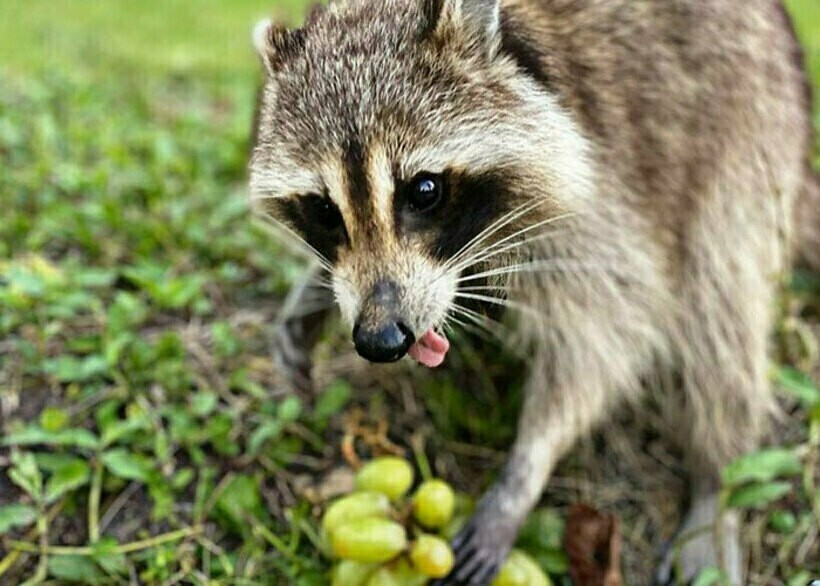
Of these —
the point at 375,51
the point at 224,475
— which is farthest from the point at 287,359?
the point at 375,51

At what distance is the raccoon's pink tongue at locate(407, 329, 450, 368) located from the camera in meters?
2.07

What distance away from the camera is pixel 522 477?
8.67ft

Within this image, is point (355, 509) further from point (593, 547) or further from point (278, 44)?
point (278, 44)

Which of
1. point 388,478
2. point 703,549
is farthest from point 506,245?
point 703,549

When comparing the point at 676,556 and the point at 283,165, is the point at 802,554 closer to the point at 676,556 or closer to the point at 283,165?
the point at 676,556

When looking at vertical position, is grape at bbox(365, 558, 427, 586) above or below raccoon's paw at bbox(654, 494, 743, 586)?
below

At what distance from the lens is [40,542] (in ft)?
7.97

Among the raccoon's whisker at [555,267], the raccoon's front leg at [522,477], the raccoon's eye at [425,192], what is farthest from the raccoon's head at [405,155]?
the raccoon's front leg at [522,477]

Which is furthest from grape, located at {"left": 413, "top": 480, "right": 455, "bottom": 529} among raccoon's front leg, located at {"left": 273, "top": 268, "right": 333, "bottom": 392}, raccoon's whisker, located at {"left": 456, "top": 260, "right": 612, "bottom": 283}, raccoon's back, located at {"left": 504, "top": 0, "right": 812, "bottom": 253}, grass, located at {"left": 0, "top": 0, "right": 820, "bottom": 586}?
raccoon's back, located at {"left": 504, "top": 0, "right": 812, "bottom": 253}

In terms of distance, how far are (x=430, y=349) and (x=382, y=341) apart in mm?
146

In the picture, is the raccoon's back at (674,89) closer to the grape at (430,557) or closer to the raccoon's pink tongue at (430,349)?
the raccoon's pink tongue at (430,349)

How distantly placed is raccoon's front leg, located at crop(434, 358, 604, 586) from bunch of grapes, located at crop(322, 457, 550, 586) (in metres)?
0.05

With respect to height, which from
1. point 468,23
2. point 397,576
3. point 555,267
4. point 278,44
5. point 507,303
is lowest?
point 397,576

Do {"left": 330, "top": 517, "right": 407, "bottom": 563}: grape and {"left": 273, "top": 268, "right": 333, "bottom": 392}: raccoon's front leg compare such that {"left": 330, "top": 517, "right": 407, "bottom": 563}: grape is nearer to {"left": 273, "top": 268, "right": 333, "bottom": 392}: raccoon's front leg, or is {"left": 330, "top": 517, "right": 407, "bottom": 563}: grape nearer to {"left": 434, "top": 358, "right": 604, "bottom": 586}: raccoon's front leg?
{"left": 434, "top": 358, "right": 604, "bottom": 586}: raccoon's front leg
